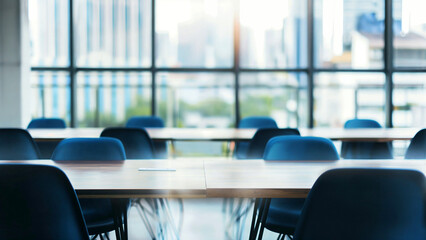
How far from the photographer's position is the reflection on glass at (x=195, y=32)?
19.1 feet

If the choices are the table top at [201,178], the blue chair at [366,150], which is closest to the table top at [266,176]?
the table top at [201,178]

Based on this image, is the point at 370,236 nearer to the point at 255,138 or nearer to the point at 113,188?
the point at 113,188

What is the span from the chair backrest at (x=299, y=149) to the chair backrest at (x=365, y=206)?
1.10 meters

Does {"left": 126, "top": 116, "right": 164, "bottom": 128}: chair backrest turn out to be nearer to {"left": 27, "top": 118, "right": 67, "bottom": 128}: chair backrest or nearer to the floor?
{"left": 27, "top": 118, "right": 67, "bottom": 128}: chair backrest

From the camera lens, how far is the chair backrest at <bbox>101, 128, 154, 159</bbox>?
3.08 meters

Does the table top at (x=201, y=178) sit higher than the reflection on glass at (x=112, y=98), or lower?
lower

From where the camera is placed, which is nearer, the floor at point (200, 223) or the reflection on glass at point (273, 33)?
the floor at point (200, 223)

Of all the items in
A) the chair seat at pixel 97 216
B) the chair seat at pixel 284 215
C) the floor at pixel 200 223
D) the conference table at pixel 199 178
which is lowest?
the floor at pixel 200 223

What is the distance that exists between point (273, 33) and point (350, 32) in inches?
46.6

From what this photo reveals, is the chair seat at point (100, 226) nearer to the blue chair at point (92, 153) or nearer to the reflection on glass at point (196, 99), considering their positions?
the blue chair at point (92, 153)

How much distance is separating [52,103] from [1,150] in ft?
10.7

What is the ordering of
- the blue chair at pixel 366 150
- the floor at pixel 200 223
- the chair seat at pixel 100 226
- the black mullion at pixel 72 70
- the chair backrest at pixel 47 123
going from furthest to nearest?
the black mullion at pixel 72 70 → the chair backrest at pixel 47 123 → the blue chair at pixel 366 150 → the floor at pixel 200 223 → the chair seat at pixel 100 226

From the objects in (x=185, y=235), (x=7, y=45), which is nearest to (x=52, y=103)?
(x=7, y=45)

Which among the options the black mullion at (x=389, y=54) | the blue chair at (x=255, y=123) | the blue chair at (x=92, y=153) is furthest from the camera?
the black mullion at (x=389, y=54)
